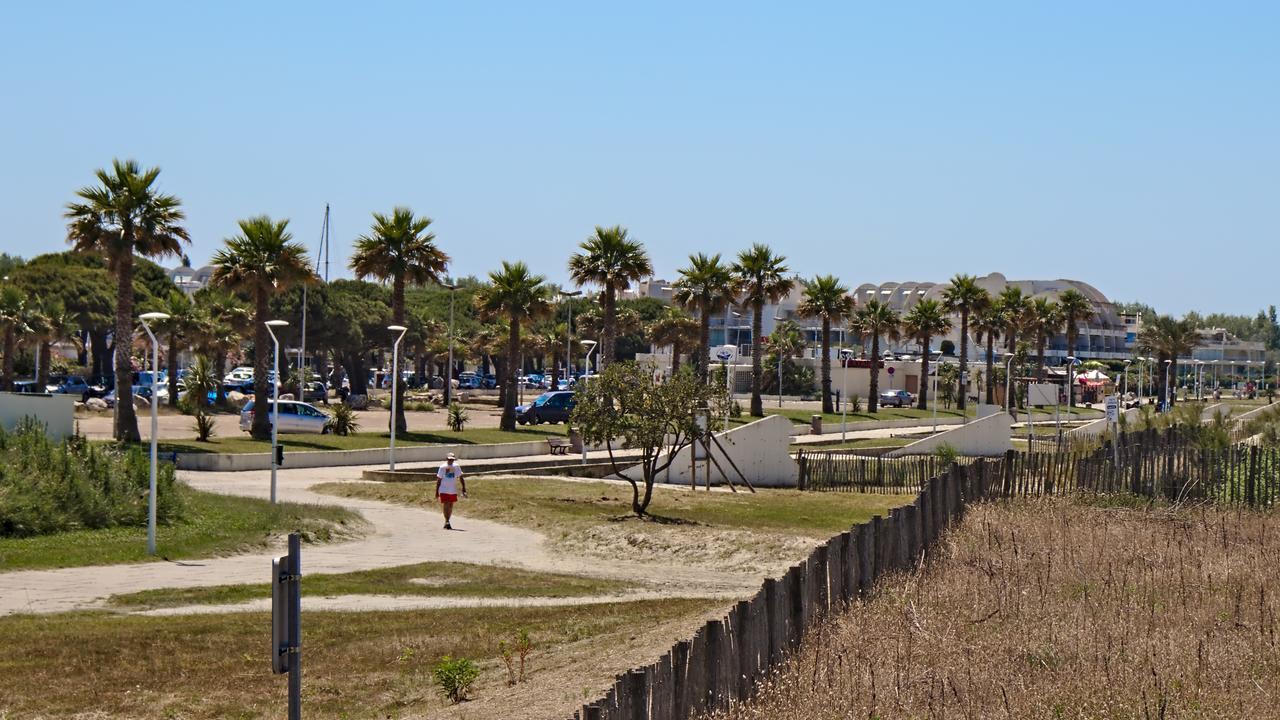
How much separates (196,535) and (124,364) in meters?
22.5

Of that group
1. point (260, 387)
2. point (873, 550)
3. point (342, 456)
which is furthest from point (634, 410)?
point (260, 387)

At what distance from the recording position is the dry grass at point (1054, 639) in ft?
36.5

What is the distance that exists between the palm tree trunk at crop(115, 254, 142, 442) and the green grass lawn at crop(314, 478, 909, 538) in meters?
11.2

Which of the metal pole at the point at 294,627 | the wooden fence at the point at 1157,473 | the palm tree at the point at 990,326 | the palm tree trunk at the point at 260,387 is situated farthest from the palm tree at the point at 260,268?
the palm tree at the point at 990,326

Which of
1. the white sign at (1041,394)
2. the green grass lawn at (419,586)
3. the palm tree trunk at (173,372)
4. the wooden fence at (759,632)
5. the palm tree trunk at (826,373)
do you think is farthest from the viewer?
the white sign at (1041,394)

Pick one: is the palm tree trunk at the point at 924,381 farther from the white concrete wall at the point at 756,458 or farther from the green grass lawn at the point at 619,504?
the green grass lawn at the point at 619,504

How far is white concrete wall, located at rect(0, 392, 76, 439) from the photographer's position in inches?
1549

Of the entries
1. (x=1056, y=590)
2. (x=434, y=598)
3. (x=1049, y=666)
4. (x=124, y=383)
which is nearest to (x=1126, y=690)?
(x=1049, y=666)

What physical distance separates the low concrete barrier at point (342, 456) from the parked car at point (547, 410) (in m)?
10.6

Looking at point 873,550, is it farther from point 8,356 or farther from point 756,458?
point 8,356

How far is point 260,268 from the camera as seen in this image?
5347 centimetres

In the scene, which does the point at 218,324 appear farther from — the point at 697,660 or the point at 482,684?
the point at 697,660

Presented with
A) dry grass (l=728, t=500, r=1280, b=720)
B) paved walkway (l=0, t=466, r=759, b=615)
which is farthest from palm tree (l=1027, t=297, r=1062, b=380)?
dry grass (l=728, t=500, r=1280, b=720)

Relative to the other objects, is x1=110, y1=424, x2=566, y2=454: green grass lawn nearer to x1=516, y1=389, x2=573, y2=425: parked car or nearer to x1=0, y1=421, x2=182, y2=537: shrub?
x1=516, y1=389, x2=573, y2=425: parked car
